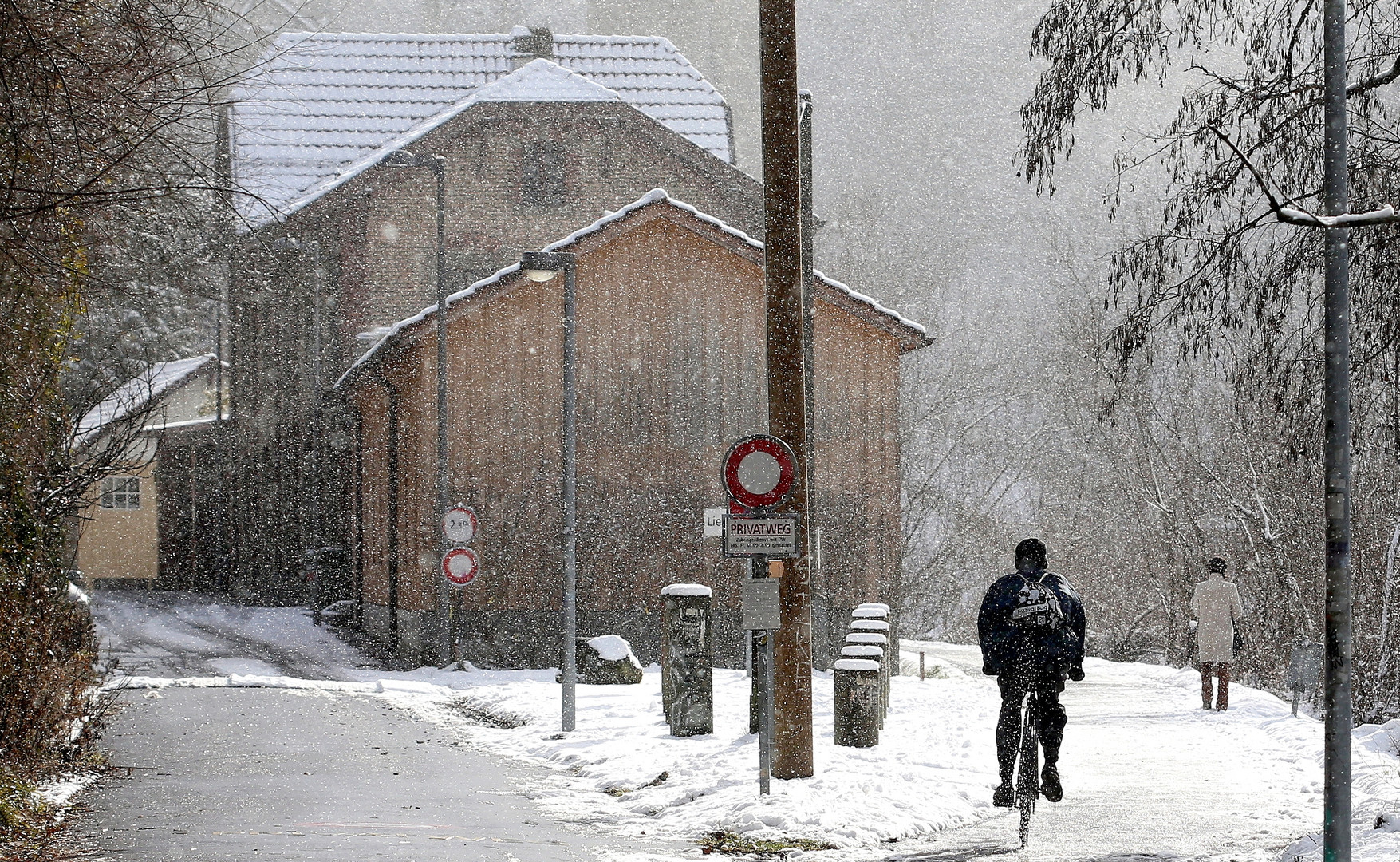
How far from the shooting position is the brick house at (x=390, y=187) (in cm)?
3512

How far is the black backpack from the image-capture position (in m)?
9.76

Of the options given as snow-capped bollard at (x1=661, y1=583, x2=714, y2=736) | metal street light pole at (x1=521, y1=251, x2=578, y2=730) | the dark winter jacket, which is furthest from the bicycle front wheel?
metal street light pole at (x1=521, y1=251, x2=578, y2=730)

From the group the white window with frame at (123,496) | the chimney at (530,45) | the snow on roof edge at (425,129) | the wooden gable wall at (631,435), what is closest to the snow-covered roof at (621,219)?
the wooden gable wall at (631,435)

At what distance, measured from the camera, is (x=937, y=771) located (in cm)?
1257

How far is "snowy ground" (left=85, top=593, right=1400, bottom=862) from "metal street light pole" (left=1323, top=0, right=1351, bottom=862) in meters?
1.14

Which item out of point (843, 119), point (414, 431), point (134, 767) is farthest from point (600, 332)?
point (843, 119)

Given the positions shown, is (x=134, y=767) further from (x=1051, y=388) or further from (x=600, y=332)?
(x=1051, y=388)

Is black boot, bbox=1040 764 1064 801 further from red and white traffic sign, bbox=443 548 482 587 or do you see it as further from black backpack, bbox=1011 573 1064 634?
red and white traffic sign, bbox=443 548 482 587

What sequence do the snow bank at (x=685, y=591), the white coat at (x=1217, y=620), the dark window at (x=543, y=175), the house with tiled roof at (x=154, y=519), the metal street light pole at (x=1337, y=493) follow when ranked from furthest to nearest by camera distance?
1. the house with tiled roof at (x=154, y=519)
2. the dark window at (x=543, y=175)
3. the white coat at (x=1217, y=620)
4. the snow bank at (x=685, y=591)
5. the metal street light pole at (x=1337, y=493)

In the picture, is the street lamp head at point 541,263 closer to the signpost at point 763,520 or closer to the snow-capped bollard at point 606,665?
the snow-capped bollard at point 606,665

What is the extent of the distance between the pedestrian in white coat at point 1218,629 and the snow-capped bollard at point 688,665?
618 centimetres

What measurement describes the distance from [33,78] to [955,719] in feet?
39.3

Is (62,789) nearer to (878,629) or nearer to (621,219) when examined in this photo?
(878,629)

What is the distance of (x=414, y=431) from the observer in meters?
27.2
